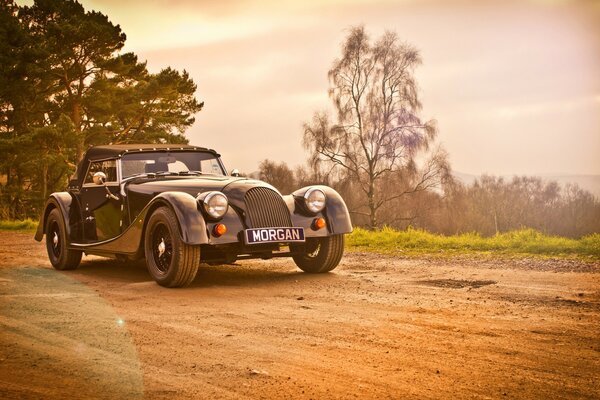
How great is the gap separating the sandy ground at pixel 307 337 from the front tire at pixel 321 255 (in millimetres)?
→ 447

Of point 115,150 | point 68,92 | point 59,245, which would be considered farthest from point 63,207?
point 68,92

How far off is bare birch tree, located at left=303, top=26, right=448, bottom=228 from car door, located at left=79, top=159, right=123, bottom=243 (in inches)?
1030

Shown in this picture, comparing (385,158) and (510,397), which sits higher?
(385,158)

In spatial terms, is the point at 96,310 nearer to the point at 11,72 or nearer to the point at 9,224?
the point at 9,224

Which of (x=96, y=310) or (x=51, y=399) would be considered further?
(x=96, y=310)

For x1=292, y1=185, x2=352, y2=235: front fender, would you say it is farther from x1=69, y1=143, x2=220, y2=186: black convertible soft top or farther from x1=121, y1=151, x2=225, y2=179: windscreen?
x1=69, y1=143, x2=220, y2=186: black convertible soft top

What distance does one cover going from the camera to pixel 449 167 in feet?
114

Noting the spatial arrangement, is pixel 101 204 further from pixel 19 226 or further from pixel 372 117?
pixel 372 117

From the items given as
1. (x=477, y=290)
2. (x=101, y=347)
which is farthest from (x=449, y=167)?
(x=101, y=347)

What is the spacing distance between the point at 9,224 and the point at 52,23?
11.3m

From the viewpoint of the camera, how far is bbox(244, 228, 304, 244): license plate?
7.49m

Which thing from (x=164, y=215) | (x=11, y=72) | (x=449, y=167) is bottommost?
(x=164, y=215)

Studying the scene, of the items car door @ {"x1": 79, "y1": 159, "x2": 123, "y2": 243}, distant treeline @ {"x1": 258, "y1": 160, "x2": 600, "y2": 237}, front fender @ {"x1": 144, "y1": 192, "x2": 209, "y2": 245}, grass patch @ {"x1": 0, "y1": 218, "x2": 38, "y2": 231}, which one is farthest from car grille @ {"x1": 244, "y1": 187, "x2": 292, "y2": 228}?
distant treeline @ {"x1": 258, "y1": 160, "x2": 600, "y2": 237}

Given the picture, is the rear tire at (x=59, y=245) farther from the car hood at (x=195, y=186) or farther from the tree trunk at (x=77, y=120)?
the tree trunk at (x=77, y=120)
